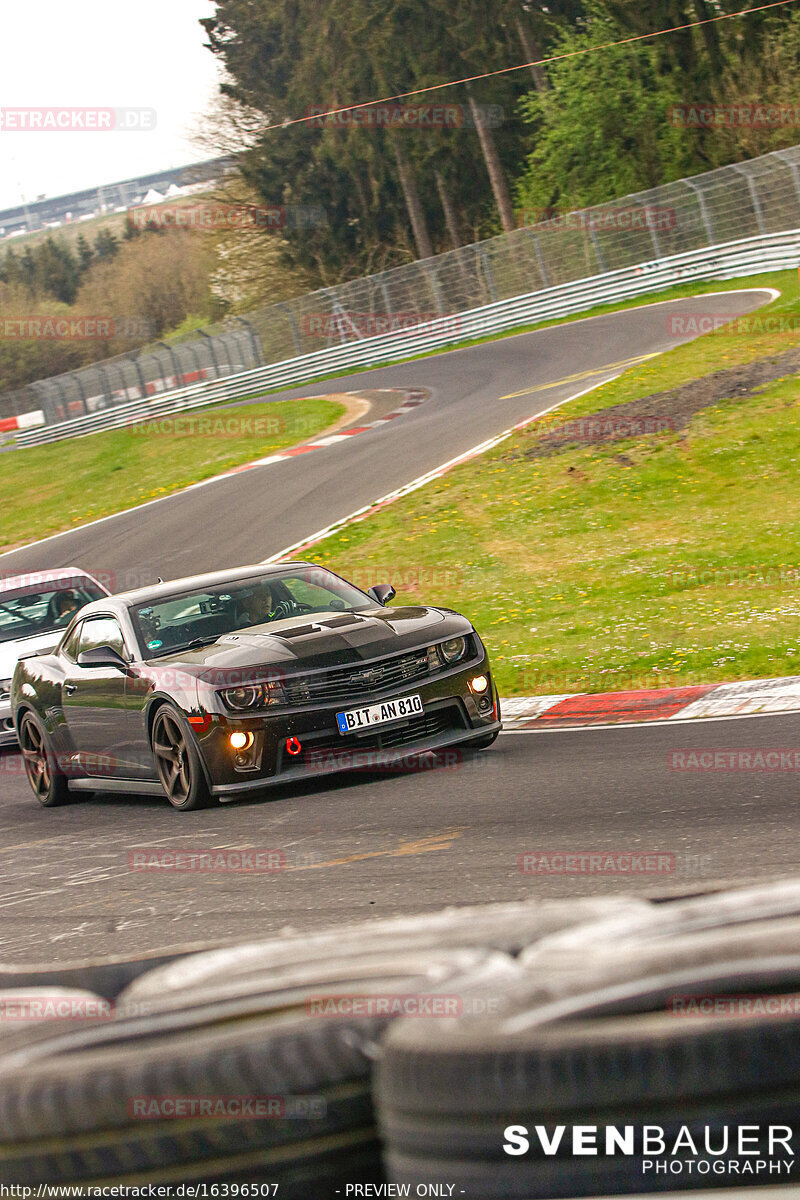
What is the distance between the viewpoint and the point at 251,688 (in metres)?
7.90

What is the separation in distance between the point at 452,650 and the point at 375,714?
787 mm

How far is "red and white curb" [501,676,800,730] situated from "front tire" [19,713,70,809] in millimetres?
3279

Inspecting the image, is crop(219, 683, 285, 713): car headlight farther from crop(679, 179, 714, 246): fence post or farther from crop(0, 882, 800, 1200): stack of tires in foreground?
crop(679, 179, 714, 246): fence post

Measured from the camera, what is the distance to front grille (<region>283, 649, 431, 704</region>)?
311 inches

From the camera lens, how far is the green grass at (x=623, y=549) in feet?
38.2

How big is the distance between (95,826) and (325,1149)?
658 centimetres

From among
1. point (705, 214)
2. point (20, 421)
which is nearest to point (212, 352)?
point (705, 214)

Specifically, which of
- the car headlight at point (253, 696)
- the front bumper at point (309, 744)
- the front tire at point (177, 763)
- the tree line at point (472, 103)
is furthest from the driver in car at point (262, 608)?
the tree line at point (472, 103)

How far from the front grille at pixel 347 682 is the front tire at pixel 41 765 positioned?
2677 mm

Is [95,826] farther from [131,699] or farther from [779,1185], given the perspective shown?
[779,1185]

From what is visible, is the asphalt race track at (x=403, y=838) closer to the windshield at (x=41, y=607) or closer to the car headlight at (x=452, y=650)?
the car headlight at (x=452, y=650)

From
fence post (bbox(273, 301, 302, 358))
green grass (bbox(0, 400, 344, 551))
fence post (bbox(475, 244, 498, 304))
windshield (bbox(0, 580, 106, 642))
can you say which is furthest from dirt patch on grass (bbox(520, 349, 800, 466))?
fence post (bbox(273, 301, 302, 358))

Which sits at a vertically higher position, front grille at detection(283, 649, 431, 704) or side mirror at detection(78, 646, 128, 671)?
side mirror at detection(78, 646, 128, 671)

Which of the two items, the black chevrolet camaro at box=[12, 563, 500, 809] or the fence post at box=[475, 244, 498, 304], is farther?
the fence post at box=[475, 244, 498, 304]
